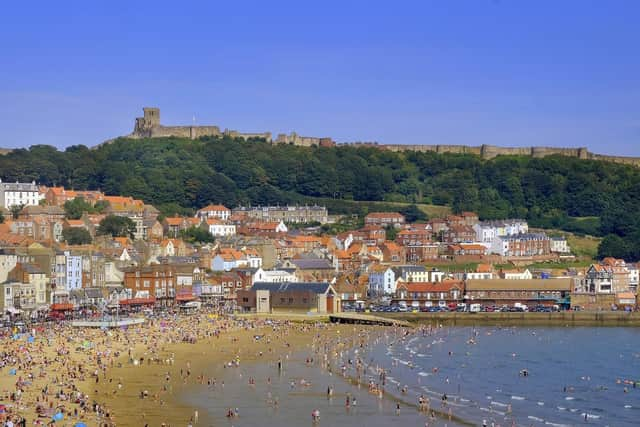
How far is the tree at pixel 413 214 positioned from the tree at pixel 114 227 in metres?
33.2

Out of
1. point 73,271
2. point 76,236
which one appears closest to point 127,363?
point 73,271

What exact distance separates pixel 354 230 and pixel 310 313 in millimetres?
36951

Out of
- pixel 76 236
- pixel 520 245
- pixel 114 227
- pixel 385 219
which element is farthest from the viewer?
pixel 385 219

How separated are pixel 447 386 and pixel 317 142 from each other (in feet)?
330

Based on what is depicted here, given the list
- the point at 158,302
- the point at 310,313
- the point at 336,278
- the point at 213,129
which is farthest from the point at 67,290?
the point at 213,129

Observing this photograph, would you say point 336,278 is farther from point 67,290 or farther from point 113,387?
point 113,387

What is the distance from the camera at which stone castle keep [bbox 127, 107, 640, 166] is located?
455 feet

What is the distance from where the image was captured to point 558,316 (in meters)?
69.3

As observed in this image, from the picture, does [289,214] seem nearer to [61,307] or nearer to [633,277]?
[633,277]

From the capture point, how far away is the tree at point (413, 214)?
113812 millimetres

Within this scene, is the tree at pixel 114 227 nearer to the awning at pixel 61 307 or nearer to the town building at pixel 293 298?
the town building at pixel 293 298

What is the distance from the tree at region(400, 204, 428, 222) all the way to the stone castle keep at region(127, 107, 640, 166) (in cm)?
2613

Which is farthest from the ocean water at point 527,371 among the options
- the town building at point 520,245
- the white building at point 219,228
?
the white building at point 219,228

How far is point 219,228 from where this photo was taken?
99.7 m
